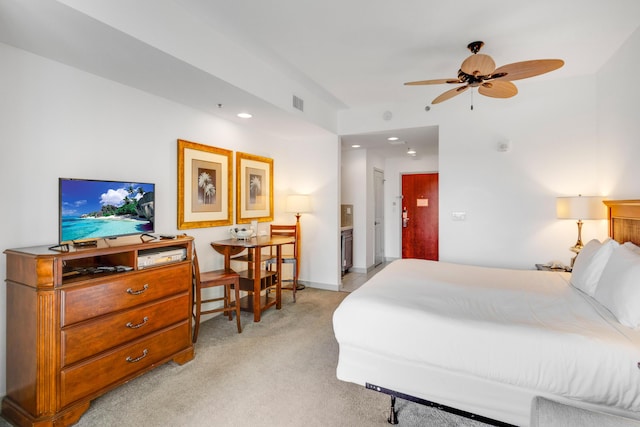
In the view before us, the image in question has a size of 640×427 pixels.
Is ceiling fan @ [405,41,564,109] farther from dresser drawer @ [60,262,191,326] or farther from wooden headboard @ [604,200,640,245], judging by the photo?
dresser drawer @ [60,262,191,326]

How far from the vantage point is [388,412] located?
80.2 inches

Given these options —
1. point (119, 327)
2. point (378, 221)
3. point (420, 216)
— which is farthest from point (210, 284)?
point (420, 216)

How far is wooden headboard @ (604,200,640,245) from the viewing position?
250 centimetres

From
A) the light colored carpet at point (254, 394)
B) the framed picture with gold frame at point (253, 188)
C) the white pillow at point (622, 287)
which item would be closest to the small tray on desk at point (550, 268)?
the white pillow at point (622, 287)

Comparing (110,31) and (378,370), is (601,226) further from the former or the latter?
(110,31)

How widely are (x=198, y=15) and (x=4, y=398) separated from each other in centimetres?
296

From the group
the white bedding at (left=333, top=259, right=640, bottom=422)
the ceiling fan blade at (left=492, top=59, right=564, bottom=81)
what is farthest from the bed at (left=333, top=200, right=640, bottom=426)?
the ceiling fan blade at (left=492, top=59, right=564, bottom=81)

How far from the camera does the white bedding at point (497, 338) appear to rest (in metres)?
1.48

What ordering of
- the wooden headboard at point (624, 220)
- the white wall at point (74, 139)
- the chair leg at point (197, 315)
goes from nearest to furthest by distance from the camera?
1. the white wall at point (74, 139)
2. the wooden headboard at point (624, 220)
3. the chair leg at point (197, 315)

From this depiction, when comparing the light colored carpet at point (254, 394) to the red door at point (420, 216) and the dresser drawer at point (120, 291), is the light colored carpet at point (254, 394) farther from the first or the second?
the red door at point (420, 216)

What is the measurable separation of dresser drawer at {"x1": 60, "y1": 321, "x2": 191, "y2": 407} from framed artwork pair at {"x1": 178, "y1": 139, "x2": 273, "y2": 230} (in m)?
1.18

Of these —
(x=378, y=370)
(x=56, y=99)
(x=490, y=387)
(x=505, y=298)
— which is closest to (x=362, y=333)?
(x=378, y=370)

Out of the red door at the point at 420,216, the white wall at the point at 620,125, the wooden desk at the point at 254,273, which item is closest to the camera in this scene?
the white wall at the point at 620,125

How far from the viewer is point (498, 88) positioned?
272cm
